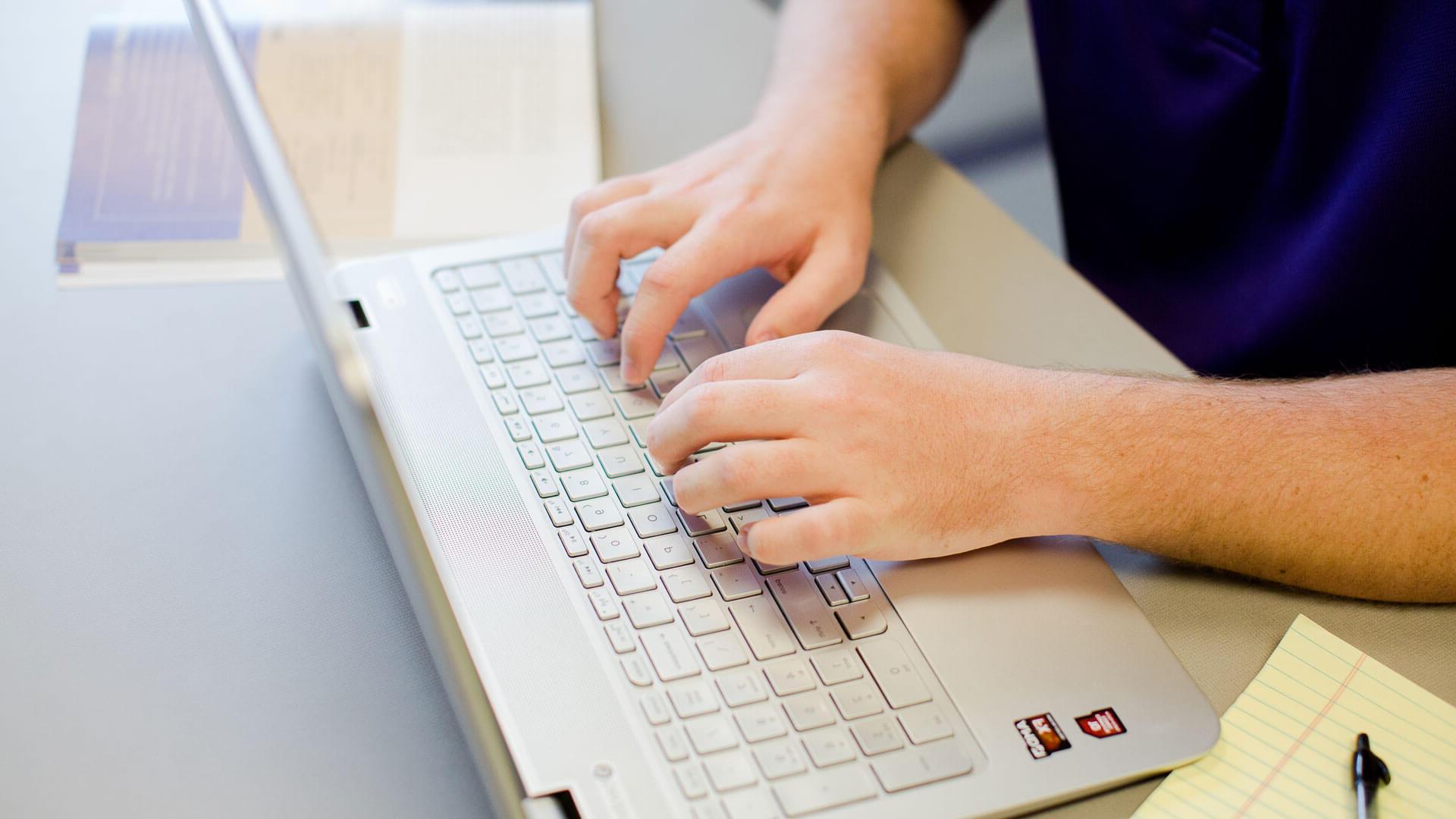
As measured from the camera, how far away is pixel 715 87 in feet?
3.06

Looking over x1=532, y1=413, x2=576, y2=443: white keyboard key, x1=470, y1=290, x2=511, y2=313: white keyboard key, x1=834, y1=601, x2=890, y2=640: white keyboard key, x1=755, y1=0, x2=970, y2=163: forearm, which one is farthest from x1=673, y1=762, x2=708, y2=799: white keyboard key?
x1=755, y1=0, x2=970, y2=163: forearm

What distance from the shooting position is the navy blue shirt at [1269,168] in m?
0.74

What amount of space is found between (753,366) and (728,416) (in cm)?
5

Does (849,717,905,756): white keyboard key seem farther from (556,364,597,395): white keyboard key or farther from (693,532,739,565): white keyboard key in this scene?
(556,364,597,395): white keyboard key

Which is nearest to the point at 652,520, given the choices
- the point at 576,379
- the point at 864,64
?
the point at 576,379

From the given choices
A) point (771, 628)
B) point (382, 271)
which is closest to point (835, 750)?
point (771, 628)

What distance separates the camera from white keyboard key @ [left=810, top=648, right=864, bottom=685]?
52cm

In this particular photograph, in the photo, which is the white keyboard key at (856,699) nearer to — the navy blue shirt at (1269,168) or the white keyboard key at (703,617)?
the white keyboard key at (703,617)

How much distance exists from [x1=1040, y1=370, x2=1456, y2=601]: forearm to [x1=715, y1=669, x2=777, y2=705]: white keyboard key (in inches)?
7.6

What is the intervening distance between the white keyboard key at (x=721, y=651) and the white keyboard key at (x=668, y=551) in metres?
0.05

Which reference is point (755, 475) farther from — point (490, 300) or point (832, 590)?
point (490, 300)

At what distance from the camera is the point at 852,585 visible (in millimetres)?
566

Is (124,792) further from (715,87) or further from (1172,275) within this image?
(1172,275)

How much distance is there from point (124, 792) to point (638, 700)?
0.24 metres
